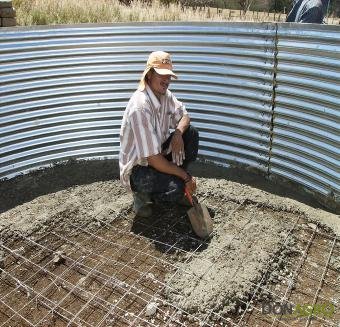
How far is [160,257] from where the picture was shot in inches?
146

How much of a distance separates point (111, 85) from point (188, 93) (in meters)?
0.99

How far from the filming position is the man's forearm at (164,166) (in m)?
3.78

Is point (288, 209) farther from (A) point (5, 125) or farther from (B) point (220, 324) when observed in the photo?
(A) point (5, 125)

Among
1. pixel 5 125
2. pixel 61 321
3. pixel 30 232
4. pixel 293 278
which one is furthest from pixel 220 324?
pixel 5 125

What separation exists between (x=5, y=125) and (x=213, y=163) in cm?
262

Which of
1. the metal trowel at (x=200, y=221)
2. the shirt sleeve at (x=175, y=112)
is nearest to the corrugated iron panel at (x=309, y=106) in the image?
the shirt sleeve at (x=175, y=112)

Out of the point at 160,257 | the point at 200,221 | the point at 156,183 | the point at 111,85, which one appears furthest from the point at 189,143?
the point at 111,85

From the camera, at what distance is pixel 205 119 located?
206 inches

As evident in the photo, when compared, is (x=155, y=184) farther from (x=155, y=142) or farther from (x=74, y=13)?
(x=74, y=13)

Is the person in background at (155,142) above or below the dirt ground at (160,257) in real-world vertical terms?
above

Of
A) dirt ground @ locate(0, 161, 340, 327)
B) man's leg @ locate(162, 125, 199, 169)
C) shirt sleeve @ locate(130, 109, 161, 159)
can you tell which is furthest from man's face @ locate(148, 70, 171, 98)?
dirt ground @ locate(0, 161, 340, 327)

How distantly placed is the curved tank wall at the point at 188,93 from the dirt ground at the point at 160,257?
462 millimetres

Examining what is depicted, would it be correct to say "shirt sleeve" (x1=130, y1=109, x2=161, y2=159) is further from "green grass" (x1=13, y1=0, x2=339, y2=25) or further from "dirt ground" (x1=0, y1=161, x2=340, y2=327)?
"green grass" (x1=13, y1=0, x2=339, y2=25)

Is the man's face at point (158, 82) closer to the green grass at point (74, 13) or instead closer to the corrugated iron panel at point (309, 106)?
the corrugated iron panel at point (309, 106)
